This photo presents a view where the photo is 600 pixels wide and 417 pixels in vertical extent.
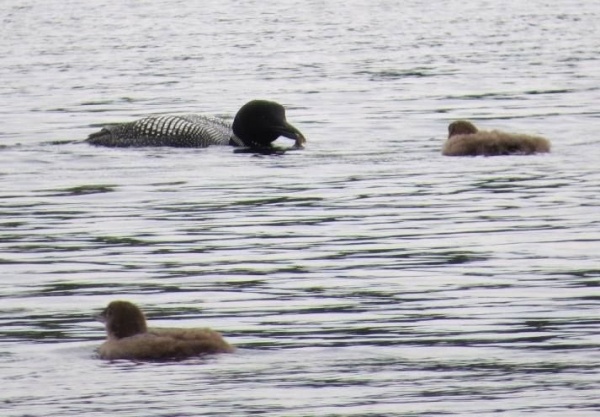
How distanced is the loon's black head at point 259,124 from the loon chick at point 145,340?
1133 cm

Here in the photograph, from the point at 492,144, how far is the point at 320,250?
5957 mm

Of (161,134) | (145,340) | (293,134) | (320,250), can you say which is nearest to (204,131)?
(161,134)

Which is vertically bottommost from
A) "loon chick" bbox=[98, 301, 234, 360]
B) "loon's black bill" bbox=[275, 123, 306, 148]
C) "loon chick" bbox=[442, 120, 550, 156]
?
"loon's black bill" bbox=[275, 123, 306, 148]

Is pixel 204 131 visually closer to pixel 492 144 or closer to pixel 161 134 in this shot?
pixel 161 134

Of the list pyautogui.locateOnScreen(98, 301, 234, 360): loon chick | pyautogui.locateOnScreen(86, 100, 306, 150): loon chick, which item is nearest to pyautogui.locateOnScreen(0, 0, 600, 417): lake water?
pyautogui.locateOnScreen(98, 301, 234, 360): loon chick

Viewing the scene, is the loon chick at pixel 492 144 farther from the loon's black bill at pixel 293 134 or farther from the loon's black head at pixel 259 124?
the loon's black head at pixel 259 124

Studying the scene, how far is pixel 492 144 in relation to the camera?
20781 mm

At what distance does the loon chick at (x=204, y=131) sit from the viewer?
22688 millimetres

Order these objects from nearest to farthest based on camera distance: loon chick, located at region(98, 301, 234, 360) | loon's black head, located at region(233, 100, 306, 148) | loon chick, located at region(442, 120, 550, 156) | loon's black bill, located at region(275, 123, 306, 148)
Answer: loon chick, located at region(98, 301, 234, 360) < loon chick, located at region(442, 120, 550, 156) < loon's black bill, located at region(275, 123, 306, 148) < loon's black head, located at region(233, 100, 306, 148)

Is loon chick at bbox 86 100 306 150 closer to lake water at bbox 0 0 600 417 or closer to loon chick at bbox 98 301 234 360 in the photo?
lake water at bbox 0 0 600 417

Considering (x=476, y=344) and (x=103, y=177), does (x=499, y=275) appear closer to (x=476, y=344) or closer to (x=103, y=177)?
(x=476, y=344)

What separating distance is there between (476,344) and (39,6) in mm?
45221

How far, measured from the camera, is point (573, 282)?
13438 mm

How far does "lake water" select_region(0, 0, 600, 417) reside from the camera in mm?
10836
